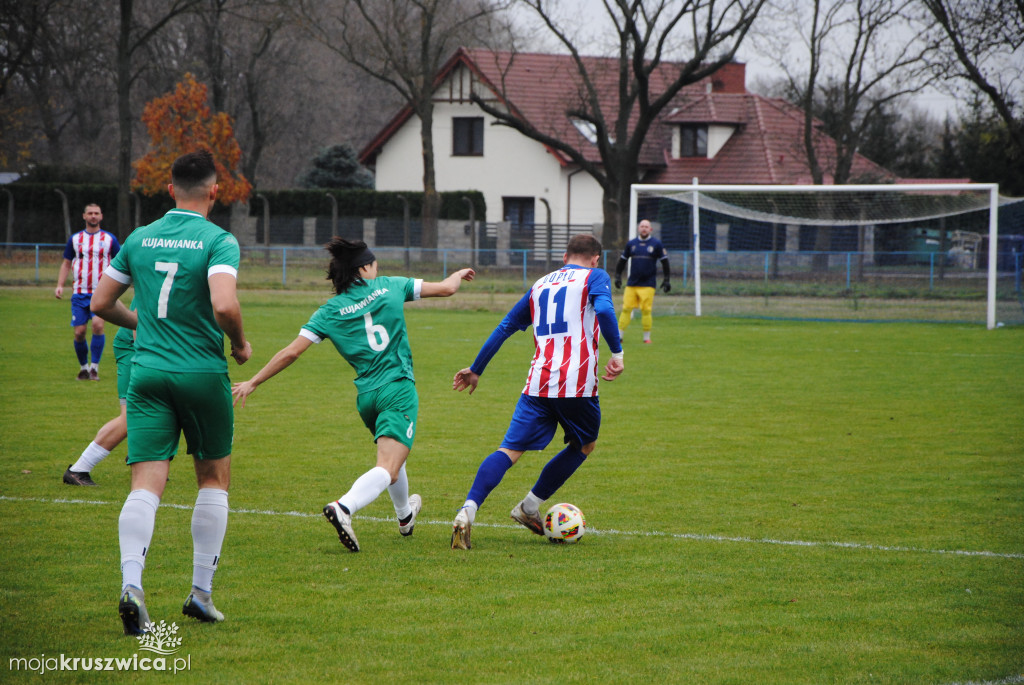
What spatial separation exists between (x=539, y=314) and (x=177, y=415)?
2.36 meters

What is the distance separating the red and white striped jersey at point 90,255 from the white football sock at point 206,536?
28.5 feet

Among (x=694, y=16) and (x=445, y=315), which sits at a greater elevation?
(x=694, y=16)

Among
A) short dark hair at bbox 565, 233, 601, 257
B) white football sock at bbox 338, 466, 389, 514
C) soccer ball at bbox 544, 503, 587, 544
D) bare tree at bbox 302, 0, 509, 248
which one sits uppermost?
bare tree at bbox 302, 0, 509, 248

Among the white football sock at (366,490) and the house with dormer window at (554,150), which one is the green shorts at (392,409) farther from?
the house with dormer window at (554,150)

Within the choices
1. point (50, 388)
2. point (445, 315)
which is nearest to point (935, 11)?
point (445, 315)

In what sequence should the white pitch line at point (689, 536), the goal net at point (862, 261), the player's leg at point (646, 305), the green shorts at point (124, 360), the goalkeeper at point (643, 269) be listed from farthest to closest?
the goal net at point (862, 261), the player's leg at point (646, 305), the goalkeeper at point (643, 269), the green shorts at point (124, 360), the white pitch line at point (689, 536)

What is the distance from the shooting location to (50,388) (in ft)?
40.3

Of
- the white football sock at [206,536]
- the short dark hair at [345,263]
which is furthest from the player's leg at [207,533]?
the short dark hair at [345,263]

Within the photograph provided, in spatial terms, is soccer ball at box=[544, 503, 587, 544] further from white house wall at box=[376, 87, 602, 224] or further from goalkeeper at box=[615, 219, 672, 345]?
white house wall at box=[376, 87, 602, 224]

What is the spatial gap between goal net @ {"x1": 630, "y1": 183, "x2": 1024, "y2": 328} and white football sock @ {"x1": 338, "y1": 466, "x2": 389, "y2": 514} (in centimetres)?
1855

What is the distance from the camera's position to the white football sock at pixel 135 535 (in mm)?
4195

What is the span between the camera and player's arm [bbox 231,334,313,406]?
5133mm

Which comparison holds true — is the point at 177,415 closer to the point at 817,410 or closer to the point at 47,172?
the point at 817,410

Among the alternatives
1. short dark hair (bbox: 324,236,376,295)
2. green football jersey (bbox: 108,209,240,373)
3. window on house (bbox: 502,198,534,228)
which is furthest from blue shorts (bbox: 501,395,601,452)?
window on house (bbox: 502,198,534,228)
